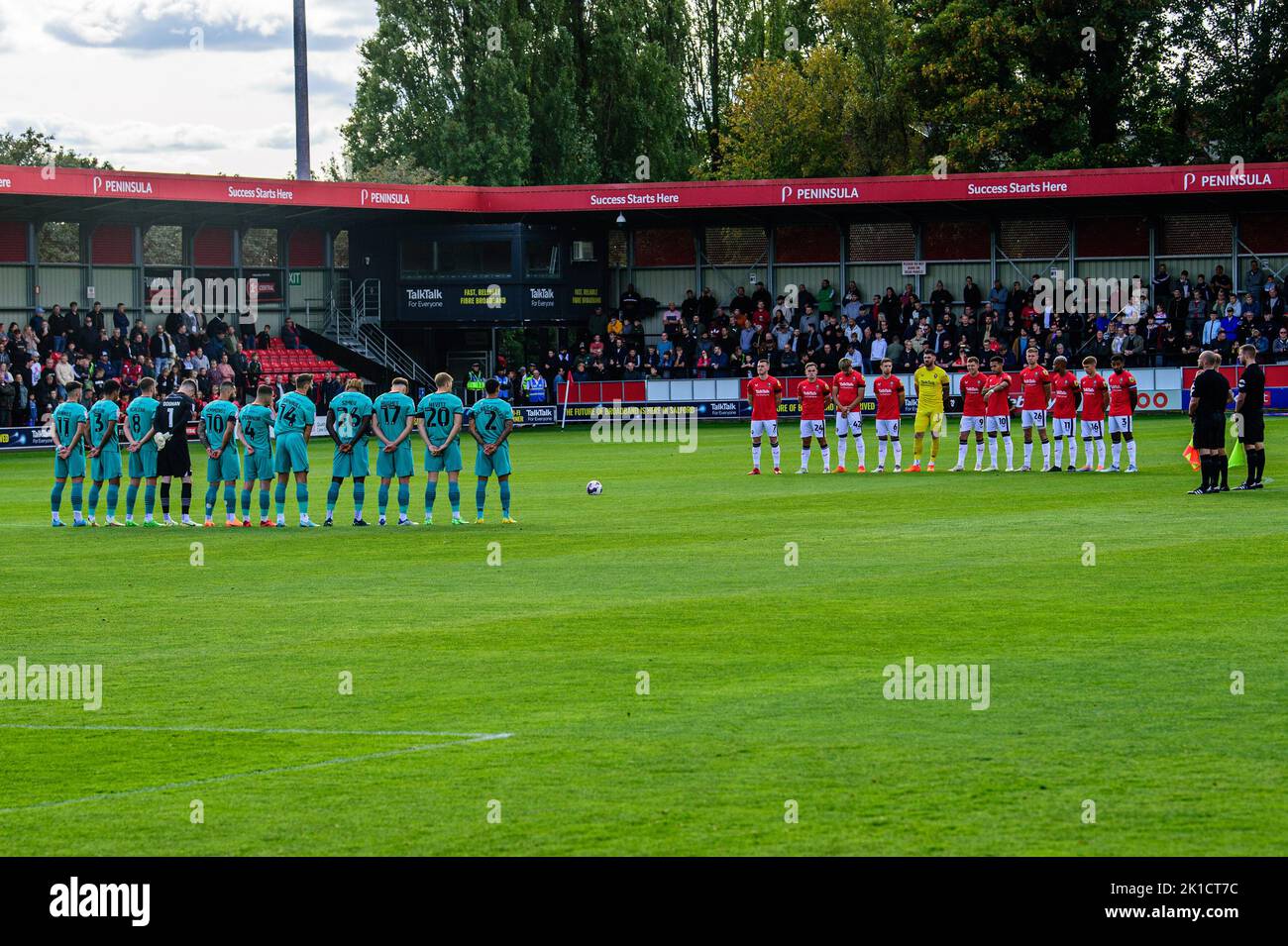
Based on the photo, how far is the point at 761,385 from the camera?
1358 inches

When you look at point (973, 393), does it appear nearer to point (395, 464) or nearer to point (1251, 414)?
point (1251, 414)

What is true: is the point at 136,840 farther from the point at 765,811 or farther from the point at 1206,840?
the point at 1206,840

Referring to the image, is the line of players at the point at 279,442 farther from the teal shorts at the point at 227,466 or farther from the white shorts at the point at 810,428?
the white shorts at the point at 810,428

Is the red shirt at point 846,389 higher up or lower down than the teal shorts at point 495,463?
higher up

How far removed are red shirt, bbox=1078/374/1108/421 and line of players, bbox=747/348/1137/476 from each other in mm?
18

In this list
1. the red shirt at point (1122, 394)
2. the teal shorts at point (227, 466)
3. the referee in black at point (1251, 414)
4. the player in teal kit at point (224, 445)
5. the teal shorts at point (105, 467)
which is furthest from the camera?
the red shirt at point (1122, 394)

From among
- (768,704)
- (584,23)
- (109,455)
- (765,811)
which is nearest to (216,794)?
(765,811)

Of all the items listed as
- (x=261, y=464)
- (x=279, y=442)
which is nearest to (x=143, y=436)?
(x=261, y=464)

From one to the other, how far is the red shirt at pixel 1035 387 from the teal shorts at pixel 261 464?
50.2 feet

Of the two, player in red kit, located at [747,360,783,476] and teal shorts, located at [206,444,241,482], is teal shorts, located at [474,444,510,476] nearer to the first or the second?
teal shorts, located at [206,444,241,482]

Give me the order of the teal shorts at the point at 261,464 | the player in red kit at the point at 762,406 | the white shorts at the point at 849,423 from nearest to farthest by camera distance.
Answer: the teal shorts at the point at 261,464
the white shorts at the point at 849,423
the player in red kit at the point at 762,406

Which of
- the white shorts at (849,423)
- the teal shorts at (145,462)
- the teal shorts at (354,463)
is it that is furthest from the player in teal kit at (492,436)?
the white shorts at (849,423)

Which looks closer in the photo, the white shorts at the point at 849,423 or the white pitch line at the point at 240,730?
the white pitch line at the point at 240,730

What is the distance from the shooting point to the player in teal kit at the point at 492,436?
2386cm
